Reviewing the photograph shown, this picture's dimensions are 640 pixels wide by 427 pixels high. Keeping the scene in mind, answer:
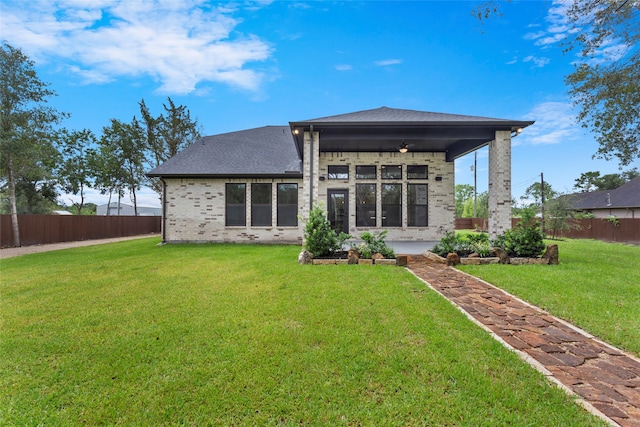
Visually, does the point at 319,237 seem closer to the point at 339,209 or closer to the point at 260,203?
the point at 339,209

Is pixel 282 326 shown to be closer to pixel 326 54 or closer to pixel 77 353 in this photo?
pixel 77 353

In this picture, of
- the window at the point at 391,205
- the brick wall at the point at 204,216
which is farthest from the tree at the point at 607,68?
the brick wall at the point at 204,216

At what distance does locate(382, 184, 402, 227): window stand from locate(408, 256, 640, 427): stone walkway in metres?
6.89

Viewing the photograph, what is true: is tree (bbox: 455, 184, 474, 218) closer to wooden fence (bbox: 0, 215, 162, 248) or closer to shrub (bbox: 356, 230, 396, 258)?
shrub (bbox: 356, 230, 396, 258)

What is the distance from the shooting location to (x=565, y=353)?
2676 millimetres

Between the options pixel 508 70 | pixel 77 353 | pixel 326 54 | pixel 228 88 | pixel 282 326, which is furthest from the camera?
pixel 228 88

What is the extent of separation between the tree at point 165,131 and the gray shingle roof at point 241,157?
12.5m

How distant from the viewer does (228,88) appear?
15297 millimetres

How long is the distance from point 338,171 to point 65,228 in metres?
14.7

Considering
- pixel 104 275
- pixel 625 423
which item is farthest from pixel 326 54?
pixel 625 423

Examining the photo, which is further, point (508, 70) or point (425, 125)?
point (508, 70)

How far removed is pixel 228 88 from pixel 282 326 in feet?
50.1

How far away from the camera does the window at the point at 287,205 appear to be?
37.3ft

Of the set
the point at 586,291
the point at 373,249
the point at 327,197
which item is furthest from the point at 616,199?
the point at 373,249
